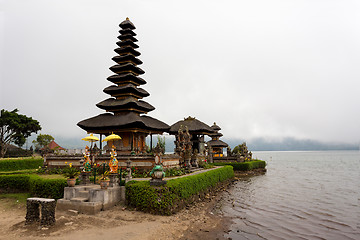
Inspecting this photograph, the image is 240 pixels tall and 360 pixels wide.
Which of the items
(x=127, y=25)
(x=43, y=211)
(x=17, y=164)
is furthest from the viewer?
(x=127, y=25)

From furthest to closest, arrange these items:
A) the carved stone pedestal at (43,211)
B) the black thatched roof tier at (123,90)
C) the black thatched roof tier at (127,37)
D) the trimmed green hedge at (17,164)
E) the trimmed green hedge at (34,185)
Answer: the black thatched roof tier at (127,37) → the trimmed green hedge at (17,164) → the black thatched roof tier at (123,90) → the trimmed green hedge at (34,185) → the carved stone pedestal at (43,211)

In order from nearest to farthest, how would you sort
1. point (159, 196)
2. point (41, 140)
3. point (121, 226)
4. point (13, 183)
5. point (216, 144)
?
point (121, 226) < point (159, 196) < point (13, 183) < point (216, 144) < point (41, 140)

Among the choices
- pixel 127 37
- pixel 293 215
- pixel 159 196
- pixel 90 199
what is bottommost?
pixel 293 215

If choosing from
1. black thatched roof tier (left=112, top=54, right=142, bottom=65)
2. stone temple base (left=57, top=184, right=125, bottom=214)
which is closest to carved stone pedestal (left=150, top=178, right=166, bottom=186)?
stone temple base (left=57, top=184, right=125, bottom=214)

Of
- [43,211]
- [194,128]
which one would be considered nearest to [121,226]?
[43,211]

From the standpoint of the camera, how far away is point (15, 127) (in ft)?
152

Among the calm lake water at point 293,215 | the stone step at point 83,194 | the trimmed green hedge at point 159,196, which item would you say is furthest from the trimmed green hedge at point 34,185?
A: the calm lake water at point 293,215

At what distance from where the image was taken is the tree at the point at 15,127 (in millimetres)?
44844

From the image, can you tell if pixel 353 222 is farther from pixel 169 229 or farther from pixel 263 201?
pixel 169 229

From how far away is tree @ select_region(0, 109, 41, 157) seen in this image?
1766 inches

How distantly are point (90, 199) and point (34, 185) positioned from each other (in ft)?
20.1

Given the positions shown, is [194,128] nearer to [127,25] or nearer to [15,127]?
[127,25]

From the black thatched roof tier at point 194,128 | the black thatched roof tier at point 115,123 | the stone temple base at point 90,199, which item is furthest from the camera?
the black thatched roof tier at point 194,128

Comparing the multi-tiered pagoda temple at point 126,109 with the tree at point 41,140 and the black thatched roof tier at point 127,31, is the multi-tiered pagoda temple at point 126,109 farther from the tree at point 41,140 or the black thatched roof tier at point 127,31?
the tree at point 41,140
